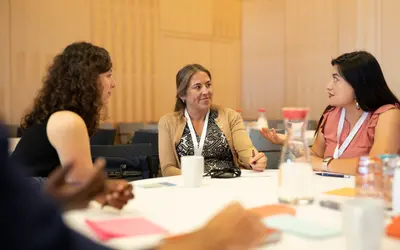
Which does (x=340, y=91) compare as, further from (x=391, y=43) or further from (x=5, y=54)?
(x=5, y=54)

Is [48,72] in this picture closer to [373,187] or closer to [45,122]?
[45,122]

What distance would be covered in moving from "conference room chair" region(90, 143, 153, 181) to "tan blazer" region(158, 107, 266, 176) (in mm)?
162

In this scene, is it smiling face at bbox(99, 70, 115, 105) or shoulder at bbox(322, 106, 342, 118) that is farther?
shoulder at bbox(322, 106, 342, 118)

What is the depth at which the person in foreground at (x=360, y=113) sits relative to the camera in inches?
88.7

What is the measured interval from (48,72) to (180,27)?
5.46 m

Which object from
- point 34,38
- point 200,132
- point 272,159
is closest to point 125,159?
point 200,132

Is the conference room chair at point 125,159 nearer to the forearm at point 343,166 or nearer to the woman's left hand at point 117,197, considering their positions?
the forearm at point 343,166

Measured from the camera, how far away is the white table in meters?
1.01

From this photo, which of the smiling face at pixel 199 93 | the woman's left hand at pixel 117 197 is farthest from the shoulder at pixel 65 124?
the smiling face at pixel 199 93

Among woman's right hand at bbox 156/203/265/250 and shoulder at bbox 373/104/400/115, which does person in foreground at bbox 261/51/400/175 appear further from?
woman's right hand at bbox 156/203/265/250

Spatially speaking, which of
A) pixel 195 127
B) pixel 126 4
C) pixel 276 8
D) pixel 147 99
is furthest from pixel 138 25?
pixel 195 127

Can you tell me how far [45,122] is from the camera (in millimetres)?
1900

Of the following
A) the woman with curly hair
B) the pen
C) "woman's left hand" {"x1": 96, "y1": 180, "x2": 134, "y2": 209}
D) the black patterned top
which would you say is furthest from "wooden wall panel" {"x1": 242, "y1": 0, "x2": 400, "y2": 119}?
"woman's left hand" {"x1": 96, "y1": 180, "x2": 134, "y2": 209}

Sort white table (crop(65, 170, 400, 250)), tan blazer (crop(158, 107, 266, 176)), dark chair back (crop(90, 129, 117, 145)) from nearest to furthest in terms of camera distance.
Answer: white table (crop(65, 170, 400, 250))
tan blazer (crop(158, 107, 266, 176))
dark chair back (crop(90, 129, 117, 145))
